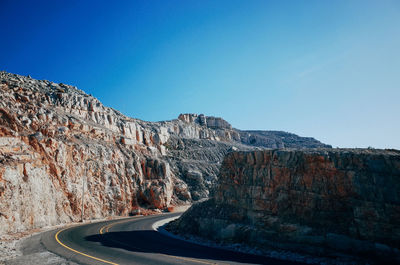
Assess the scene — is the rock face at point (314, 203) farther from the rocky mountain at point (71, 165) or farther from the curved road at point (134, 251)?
the rocky mountain at point (71, 165)

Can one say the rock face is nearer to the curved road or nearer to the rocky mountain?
the curved road

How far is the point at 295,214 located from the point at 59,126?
30.6 meters

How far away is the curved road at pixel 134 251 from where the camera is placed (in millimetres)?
11750

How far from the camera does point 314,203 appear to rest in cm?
1336

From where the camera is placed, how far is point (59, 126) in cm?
3203

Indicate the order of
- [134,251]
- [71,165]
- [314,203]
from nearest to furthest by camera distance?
[314,203] < [134,251] < [71,165]

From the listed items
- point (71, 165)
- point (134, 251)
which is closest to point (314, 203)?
point (134, 251)

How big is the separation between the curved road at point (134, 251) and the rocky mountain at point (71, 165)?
575 cm

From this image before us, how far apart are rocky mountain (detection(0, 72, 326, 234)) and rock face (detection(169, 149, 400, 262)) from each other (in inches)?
603

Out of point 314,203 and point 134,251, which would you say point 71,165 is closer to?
point 134,251

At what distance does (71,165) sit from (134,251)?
18.6m

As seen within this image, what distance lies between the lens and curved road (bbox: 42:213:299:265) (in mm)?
11750

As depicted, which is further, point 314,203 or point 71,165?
point 71,165

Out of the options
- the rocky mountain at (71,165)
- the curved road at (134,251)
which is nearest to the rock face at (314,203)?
the curved road at (134,251)
